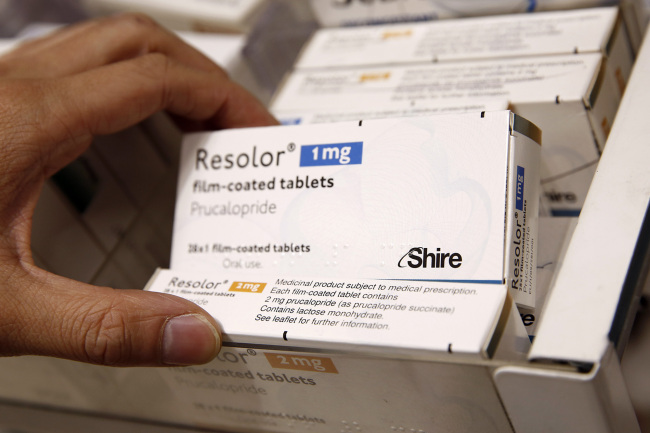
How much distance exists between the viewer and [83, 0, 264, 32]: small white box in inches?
39.4

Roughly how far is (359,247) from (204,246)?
0.18 metres

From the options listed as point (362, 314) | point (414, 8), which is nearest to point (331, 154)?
point (362, 314)

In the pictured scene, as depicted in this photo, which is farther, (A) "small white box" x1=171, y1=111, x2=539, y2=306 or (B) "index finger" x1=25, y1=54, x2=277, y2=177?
(B) "index finger" x1=25, y1=54, x2=277, y2=177

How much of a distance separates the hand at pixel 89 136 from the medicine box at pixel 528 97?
0.11m

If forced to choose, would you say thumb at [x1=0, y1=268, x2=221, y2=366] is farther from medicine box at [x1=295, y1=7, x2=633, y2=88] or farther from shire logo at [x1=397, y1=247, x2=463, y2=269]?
medicine box at [x1=295, y1=7, x2=633, y2=88]

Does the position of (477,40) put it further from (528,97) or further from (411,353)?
(411,353)

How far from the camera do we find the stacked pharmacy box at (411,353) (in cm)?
43

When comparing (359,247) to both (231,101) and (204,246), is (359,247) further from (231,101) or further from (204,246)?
(231,101)

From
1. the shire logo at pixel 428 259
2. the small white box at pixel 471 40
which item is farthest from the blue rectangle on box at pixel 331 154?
the small white box at pixel 471 40

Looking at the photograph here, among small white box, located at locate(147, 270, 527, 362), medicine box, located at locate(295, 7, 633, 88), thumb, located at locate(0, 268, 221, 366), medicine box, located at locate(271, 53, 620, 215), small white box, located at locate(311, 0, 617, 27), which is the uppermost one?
small white box, located at locate(311, 0, 617, 27)

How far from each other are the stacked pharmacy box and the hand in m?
0.07

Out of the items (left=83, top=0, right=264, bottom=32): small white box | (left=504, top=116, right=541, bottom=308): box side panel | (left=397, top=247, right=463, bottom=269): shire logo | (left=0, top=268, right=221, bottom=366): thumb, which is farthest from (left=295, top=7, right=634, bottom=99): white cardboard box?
(left=0, top=268, right=221, bottom=366): thumb

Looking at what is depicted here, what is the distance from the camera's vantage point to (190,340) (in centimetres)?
48

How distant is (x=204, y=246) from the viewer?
615 millimetres
